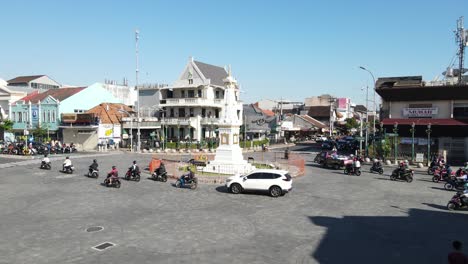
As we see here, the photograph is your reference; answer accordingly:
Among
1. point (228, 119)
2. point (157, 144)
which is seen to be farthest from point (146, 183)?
point (157, 144)

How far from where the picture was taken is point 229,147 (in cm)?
2972

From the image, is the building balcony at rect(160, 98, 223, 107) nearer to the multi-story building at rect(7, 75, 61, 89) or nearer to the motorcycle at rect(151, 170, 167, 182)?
the motorcycle at rect(151, 170, 167, 182)

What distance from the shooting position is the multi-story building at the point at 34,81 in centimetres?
7406

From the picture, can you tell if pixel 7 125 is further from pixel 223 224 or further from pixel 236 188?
pixel 223 224

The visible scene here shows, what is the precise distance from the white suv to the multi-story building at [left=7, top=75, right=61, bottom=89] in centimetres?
6842

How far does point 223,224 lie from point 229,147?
15107 mm

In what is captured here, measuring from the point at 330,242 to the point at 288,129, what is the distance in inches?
2489

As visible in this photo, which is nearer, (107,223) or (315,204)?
(107,223)

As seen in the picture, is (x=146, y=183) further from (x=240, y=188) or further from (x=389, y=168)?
(x=389, y=168)

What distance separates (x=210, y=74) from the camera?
200ft

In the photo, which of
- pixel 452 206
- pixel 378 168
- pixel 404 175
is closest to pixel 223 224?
pixel 452 206

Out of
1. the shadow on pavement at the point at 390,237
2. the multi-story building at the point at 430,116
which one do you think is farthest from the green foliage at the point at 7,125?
the shadow on pavement at the point at 390,237

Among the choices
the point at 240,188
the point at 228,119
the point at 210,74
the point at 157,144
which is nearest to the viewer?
the point at 240,188

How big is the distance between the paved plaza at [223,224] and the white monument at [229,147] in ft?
19.2
